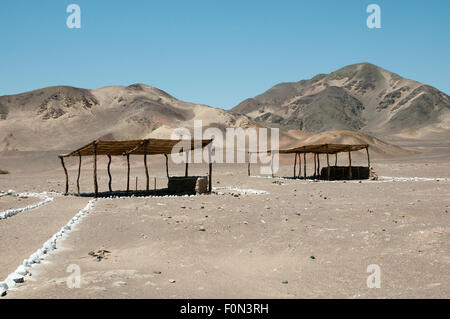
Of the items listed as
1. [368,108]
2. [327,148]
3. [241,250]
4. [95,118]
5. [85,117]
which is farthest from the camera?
[368,108]

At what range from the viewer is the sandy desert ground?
570cm

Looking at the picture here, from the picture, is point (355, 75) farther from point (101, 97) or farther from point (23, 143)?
point (23, 143)

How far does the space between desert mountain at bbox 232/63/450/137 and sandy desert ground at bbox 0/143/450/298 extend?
112 metres

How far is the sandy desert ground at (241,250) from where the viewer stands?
18.7 feet

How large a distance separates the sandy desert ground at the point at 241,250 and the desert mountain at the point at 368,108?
112 metres

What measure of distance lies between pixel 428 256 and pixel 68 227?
25.0ft

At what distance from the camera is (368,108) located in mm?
155625

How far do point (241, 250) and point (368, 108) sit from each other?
156931 millimetres
